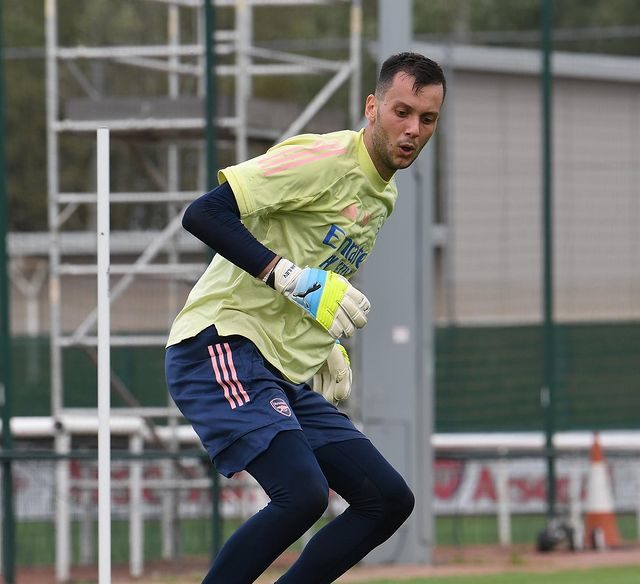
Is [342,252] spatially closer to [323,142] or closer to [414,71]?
[323,142]

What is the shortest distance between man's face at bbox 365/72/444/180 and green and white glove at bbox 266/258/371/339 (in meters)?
0.45

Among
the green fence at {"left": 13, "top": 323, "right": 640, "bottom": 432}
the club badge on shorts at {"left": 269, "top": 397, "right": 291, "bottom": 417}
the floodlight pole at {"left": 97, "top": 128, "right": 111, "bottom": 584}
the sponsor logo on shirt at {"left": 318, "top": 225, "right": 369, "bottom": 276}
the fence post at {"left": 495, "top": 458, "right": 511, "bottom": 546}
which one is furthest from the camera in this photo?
the green fence at {"left": 13, "top": 323, "right": 640, "bottom": 432}

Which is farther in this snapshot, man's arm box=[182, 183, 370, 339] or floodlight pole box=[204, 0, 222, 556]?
floodlight pole box=[204, 0, 222, 556]

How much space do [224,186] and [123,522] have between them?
257 inches

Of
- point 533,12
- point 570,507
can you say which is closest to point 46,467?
point 570,507

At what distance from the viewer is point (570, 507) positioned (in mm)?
10234

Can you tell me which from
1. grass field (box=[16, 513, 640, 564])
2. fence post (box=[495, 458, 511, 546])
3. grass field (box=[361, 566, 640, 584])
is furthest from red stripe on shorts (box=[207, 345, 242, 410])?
fence post (box=[495, 458, 511, 546])

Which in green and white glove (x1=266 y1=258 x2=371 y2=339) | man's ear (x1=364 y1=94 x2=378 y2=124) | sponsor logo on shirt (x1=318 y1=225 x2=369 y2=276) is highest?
man's ear (x1=364 y1=94 x2=378 y2=124)

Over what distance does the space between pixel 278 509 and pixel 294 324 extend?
607 millimetres

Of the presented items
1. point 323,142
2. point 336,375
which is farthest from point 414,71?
point 336,375

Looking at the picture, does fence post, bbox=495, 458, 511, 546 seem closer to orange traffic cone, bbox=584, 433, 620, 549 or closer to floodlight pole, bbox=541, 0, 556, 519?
orange traffic cone, bbox=584, 433, 620, 549

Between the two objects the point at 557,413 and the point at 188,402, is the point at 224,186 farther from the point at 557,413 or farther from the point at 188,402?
the point at 557,413

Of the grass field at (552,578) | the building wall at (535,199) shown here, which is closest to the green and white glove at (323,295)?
the grass field at (552,578)

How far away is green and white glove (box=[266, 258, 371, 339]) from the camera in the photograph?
422cm
